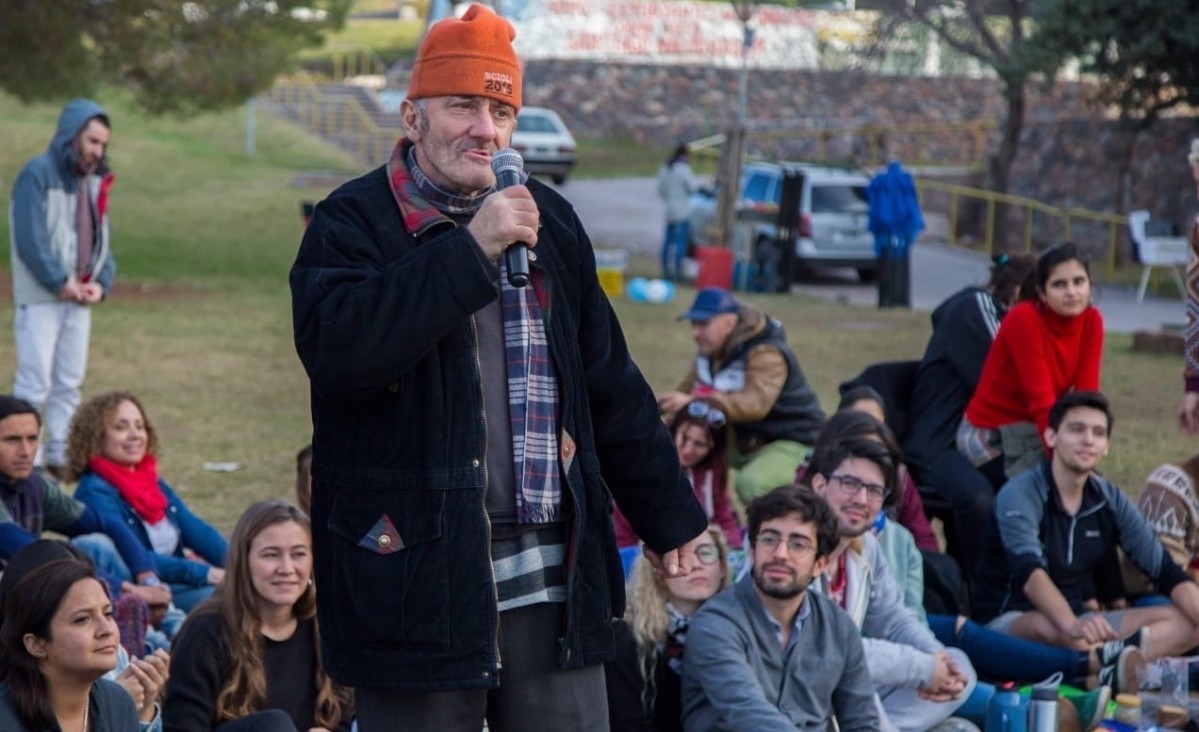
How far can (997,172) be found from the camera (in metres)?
27.0

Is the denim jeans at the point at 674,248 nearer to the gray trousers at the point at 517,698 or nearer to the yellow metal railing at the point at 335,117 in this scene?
the yellow metal railing at the point at 335,117

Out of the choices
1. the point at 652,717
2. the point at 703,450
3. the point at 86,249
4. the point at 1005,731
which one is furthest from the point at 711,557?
the point at 86,249

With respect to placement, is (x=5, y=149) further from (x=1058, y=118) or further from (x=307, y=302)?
(x=307, y=302)

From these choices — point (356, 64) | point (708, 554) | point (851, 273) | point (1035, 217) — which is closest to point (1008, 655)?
point (708, 554)

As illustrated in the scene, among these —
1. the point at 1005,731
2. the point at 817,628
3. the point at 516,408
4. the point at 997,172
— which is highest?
the point at 997,172

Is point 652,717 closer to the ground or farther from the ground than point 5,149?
closer to the ground

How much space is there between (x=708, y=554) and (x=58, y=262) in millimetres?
4950

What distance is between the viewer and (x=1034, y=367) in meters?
6.93

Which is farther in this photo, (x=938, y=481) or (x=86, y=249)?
(x=86, y=249)

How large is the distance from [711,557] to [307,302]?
302 centimetres

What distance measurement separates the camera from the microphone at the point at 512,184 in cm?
269

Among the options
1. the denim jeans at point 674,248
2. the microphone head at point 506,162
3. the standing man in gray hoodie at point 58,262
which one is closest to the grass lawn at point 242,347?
the standing man in gray hoodie at point 58,262

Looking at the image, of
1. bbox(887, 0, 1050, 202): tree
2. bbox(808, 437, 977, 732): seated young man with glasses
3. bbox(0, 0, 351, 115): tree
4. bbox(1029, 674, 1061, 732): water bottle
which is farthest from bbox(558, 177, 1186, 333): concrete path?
bbox(1029, 674, 1061, 732): water bottle

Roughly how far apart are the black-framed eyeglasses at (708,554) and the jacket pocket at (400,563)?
2869 millimetres
